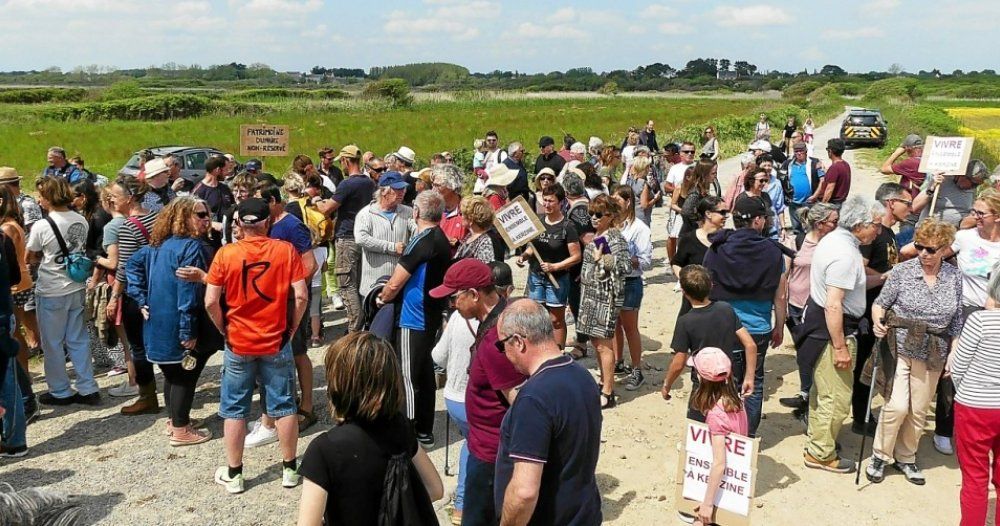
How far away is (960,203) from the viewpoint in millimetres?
7512

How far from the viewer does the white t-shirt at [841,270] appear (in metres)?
4.92

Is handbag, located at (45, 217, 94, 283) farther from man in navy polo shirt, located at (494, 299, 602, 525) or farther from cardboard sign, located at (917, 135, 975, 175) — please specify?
cardboard sign, located at (917, 135, 975, 175)

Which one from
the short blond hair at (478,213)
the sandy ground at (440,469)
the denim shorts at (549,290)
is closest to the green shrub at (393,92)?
the denim shorts at (549,290)

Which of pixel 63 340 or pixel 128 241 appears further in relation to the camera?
pixel 63 340

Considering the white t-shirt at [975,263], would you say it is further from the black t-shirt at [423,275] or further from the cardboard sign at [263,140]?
the cardboard sign at [263,140]

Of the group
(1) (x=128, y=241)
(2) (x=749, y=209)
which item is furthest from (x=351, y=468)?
(1) (x=128, y=241)

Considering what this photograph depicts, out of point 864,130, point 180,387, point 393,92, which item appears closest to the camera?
point 180,387

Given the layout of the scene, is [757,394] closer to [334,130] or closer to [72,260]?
[72,260]

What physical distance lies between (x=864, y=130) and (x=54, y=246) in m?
30.1

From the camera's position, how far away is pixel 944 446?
5586 millimetres

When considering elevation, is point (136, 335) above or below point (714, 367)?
below

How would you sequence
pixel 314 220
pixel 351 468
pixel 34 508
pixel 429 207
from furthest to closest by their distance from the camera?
pixel 314 220 → pixel 429 207 → pixel 34 508 → pixel 351 468

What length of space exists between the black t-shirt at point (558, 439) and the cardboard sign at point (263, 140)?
34.0 feet

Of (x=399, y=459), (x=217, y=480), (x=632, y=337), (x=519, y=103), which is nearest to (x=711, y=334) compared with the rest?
(x=632, y=337)
